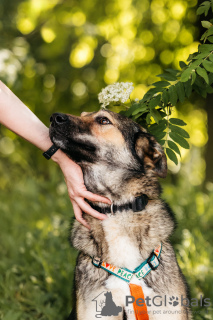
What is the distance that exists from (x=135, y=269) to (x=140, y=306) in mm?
239

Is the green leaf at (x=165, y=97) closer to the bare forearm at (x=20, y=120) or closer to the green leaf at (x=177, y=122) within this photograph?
the green leaf at (x=177, y=122)

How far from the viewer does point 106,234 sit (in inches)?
101

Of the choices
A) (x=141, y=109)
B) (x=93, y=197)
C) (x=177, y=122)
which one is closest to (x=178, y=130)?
(x=177, y=122)

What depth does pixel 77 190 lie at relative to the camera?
2568mm

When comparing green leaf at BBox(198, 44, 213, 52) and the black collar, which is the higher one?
green leaf at BBox(198, 44, 213, 52)

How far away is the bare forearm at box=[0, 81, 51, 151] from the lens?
103 inches

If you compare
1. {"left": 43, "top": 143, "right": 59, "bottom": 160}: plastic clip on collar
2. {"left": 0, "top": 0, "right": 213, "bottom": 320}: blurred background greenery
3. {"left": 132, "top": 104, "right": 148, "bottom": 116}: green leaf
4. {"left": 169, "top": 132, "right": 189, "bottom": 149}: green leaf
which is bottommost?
{"left": 43, "top": 143, "right": 59, "bottom": 160}: plastic clip on collar

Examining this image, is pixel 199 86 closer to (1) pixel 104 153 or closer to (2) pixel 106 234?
(1) pixel 104 153

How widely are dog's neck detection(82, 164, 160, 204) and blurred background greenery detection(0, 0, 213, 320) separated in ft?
5.91

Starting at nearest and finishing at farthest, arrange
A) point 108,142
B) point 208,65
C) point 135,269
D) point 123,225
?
point 208,65 → point 135,269 → point 123,225 → point 108,142

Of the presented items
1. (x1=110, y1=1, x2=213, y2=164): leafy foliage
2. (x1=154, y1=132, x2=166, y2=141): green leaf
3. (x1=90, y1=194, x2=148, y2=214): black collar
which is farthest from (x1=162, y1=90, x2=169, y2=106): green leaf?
(x1=90, y1=194, x2=148, y2=214): black collar

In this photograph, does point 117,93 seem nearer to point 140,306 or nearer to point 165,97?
point 165,97

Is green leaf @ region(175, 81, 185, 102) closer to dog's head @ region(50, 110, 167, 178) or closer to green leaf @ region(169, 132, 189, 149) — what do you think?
green leaf @ region(169, 132, 189, 149)

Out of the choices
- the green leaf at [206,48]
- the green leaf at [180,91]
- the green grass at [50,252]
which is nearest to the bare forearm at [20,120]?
the green leaf at [180,91]
